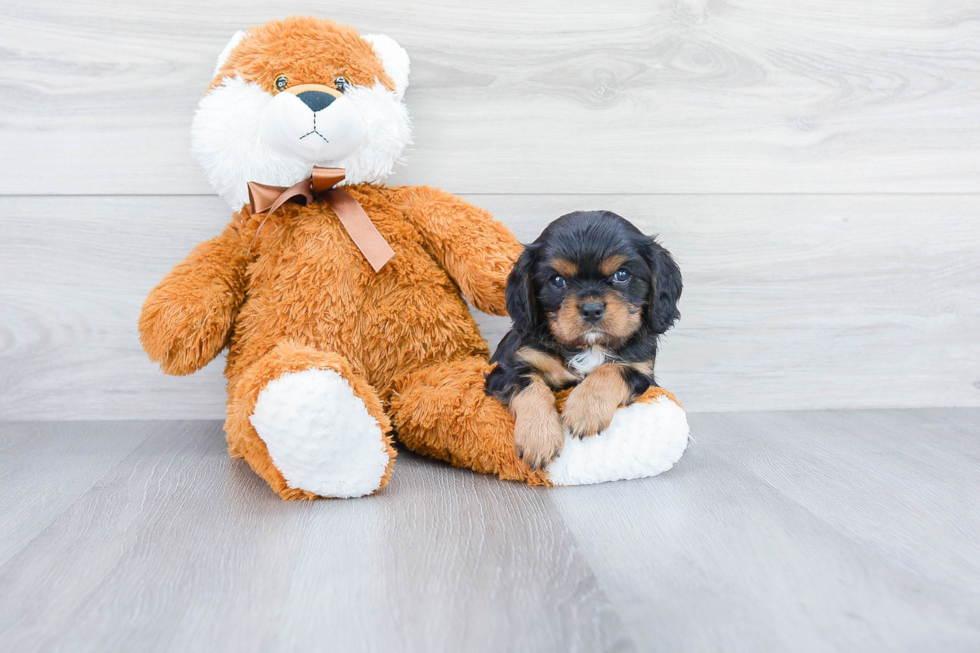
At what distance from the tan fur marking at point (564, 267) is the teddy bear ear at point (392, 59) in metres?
0.60

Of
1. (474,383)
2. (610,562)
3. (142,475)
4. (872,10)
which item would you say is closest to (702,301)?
(474,383)

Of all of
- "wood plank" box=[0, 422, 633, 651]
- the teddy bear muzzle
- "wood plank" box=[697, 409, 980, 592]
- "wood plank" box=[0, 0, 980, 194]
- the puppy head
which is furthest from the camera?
"wood plank" box=[0, 0, 980, 194]

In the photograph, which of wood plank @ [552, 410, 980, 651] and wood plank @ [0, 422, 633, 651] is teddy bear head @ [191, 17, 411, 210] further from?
wood plank @ [552, 410, 980, 651]

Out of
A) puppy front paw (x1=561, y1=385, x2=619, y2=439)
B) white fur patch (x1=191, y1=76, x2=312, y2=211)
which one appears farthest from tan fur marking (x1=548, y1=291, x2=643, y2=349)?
white fur patch (x1=191, y1=76, x2=312, y2=211)

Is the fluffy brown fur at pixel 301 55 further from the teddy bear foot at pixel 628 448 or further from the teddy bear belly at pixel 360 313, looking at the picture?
the teddy bear foot at pixel 628 448

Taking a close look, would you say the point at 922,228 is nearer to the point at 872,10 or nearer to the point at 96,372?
the point at 872,10

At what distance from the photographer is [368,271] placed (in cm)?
153

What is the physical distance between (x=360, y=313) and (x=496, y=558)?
0.68m

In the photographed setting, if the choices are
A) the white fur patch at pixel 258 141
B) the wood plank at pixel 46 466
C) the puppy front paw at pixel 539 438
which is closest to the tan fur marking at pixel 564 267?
the puppy front paw at pixel 539 438

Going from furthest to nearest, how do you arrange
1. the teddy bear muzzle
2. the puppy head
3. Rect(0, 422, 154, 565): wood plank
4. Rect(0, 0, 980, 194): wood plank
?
Rect(0, 0, 980, 194): wood plank
the teddy bear muzzle
the puppy head
Rect(0, 422, 154, 565): wood plank

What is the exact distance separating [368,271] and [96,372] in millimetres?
885

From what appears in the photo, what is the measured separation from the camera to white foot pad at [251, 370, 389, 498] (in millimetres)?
1191

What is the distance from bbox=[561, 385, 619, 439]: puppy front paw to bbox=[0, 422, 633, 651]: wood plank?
149 mm

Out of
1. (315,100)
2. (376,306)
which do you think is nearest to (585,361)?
(376,306)
